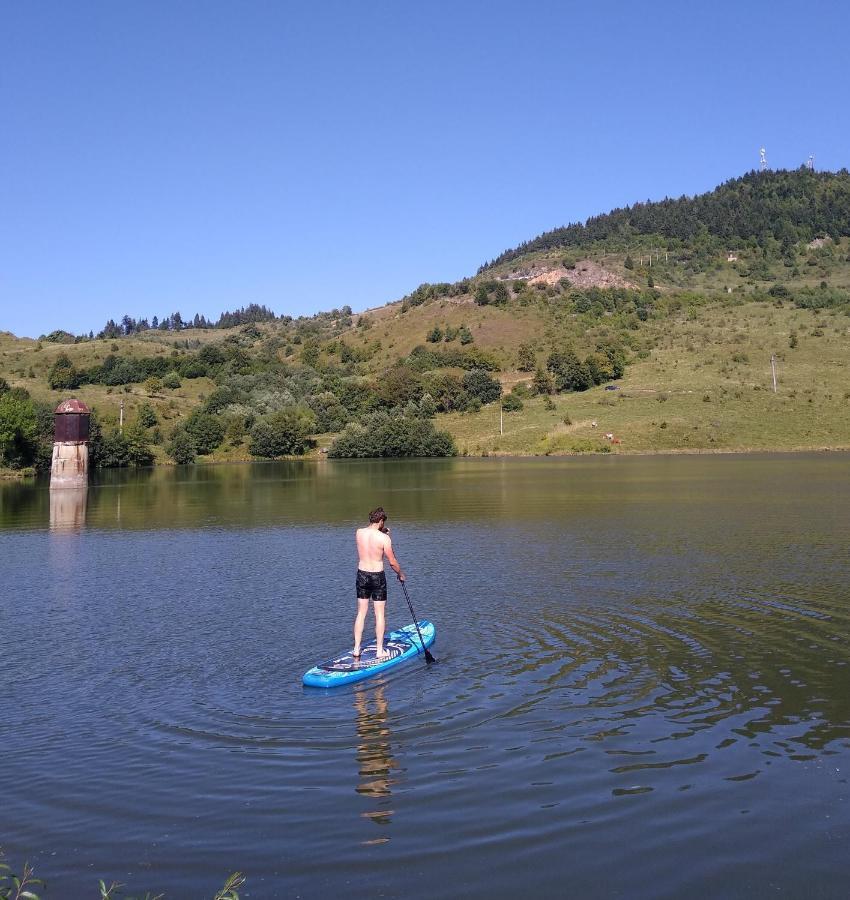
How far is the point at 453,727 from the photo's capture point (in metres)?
14.1

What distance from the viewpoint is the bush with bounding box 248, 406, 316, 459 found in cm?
12669

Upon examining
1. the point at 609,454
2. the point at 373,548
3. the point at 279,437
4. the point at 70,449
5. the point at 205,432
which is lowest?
the point at 373,548

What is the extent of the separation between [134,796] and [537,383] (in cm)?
12334

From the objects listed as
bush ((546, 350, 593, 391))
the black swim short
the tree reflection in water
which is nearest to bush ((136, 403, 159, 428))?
bush ((546, 350, 593, 391))

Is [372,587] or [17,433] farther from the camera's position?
[17,433]

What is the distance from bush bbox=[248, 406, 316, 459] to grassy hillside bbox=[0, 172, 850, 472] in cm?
304

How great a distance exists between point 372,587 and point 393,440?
339ft

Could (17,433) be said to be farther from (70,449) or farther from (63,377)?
(63,377)

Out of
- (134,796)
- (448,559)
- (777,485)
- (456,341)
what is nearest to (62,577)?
(448,559)

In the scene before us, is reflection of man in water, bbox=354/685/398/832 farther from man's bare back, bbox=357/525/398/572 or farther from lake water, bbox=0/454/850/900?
man's bare back, bbox=357/525/398/572

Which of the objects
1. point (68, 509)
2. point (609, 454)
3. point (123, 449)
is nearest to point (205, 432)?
point (123, 449)

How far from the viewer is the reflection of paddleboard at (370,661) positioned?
652 inches

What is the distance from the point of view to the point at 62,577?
31.4 metres

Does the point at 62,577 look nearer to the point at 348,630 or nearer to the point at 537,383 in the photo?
the point at 348,630
